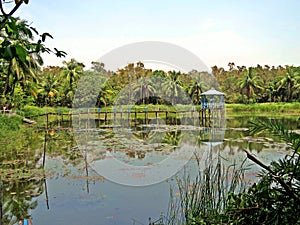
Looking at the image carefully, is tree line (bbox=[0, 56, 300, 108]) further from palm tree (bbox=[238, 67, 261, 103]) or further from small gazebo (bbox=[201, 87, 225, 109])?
small gazebo (bbox=[201, 87, 225, 109])

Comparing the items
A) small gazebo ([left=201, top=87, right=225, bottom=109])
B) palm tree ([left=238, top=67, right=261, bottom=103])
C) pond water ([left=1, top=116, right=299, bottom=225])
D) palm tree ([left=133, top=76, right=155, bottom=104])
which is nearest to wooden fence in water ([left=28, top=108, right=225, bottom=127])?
small gazebo ([left=201, top=87, right=225, bottom=109])

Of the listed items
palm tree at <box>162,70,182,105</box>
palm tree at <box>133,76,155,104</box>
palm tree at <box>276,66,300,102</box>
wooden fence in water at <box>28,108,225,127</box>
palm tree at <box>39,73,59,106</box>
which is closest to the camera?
palm tree at <box>133,76,155,104</box>

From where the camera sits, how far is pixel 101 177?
5516 mm

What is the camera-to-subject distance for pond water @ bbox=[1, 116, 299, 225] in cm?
380

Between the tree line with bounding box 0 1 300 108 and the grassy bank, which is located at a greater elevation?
the tree line with bounding box 0 1 300 108

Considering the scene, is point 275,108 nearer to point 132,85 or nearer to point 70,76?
point 70,76

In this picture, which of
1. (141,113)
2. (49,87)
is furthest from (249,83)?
(49,87)

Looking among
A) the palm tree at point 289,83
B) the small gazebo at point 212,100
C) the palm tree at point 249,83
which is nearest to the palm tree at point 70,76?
the small gazebo at point 212,100

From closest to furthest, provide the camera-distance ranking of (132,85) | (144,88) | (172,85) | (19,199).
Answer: (19,199) < (132,85) < (144,88) < (172,85)

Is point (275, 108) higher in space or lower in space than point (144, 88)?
lower

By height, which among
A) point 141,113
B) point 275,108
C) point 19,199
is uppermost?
point 275,108

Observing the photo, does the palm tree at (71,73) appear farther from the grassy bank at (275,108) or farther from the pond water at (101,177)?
the pond water at (101,177)

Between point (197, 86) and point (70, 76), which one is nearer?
point (197, 86)

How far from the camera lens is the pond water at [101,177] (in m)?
3.80
